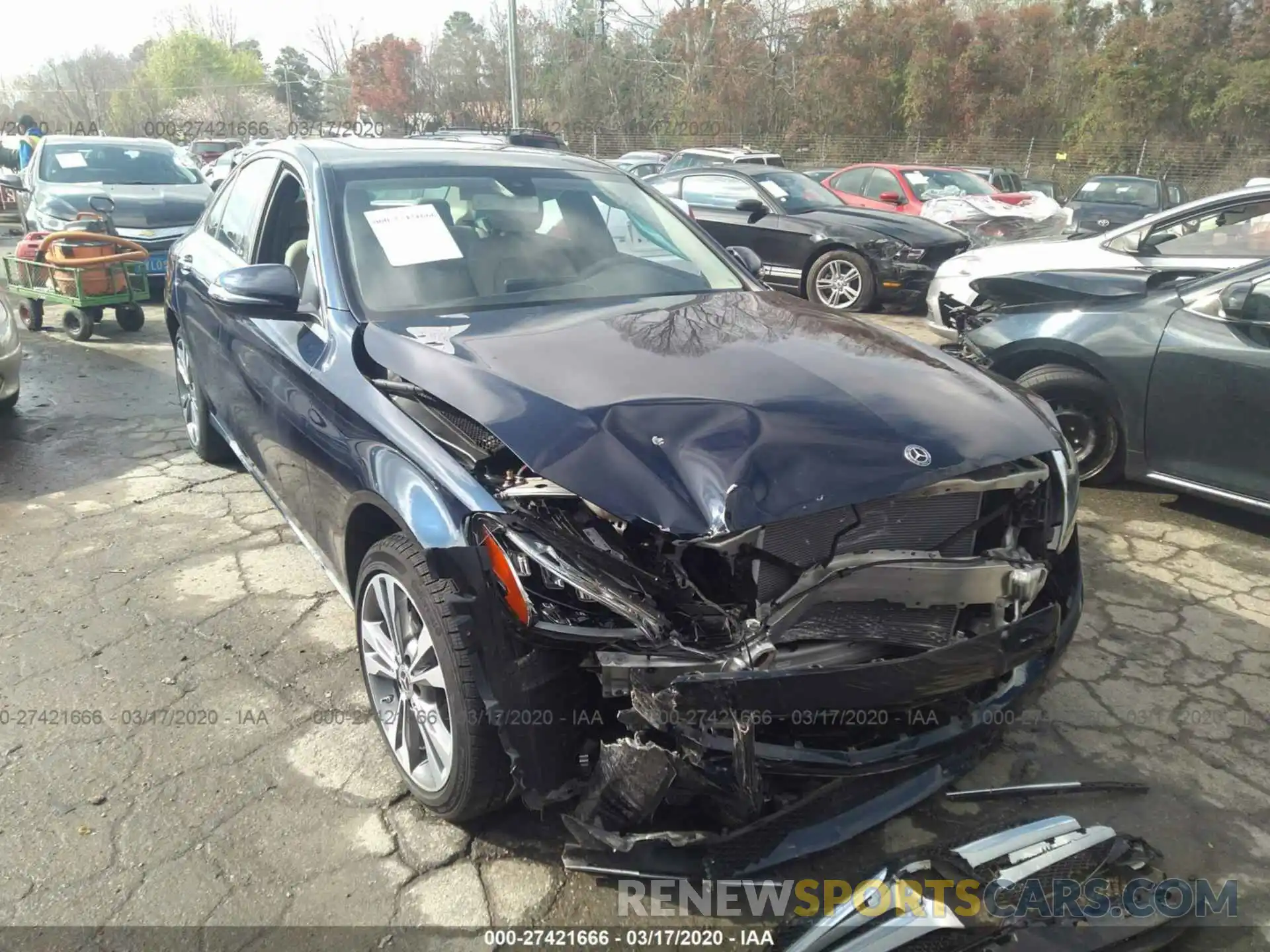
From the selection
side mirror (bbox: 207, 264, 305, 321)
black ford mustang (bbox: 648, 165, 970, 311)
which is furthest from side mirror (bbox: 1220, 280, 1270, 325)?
black ford mustang (bbox: 648, 165, 970, 311)

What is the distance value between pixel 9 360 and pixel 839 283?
7.26 m

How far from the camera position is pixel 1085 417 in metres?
4.83

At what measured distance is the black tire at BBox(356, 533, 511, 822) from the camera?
2152 mm

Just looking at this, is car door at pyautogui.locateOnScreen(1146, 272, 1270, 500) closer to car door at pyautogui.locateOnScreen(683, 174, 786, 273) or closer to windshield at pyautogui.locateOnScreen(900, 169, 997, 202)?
car door at pyautogui.locateOnScreen(683, 174, 786, 273)

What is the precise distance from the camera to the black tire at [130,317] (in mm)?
8398

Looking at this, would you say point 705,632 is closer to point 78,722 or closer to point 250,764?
point 250,764

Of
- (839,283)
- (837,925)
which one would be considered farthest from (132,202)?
(837,925)

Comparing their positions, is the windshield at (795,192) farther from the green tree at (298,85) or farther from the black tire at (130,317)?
the green tree at (298,85)

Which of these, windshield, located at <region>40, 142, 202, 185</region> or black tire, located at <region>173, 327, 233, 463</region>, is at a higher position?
windshield, located at <region>40, 142, 202, 185</region>

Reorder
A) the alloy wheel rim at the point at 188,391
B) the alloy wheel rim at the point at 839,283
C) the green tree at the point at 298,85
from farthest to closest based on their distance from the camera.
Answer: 1. the green tree at the point at 298,85
2. the alloy wheel rim at the point at 839,283
3. the alloy wheel rim at the point at 188,391

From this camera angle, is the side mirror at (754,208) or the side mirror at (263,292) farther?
the side mirror at (754,208)

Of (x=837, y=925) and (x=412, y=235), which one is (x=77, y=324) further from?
(x=837, y=925)

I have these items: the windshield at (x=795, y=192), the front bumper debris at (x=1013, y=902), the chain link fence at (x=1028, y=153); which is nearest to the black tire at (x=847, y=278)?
the windshield at (x=795, y=192)

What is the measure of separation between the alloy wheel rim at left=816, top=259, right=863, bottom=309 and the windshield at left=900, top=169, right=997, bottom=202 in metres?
4.15
